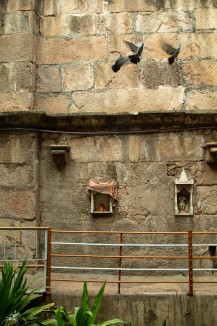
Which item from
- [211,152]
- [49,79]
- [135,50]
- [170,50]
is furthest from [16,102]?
[211,152]

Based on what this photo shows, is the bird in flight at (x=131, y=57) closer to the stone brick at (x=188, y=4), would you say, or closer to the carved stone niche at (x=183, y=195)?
the stone brick at (x=188, y=4)

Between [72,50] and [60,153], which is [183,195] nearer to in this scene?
[60,153]

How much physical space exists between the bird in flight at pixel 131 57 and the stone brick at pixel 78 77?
480 mm

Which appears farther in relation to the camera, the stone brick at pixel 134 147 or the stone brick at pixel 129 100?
the stone brick at pixel 129 100

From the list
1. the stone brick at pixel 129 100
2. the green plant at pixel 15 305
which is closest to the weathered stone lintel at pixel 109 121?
the stone brick at pixel 129 100

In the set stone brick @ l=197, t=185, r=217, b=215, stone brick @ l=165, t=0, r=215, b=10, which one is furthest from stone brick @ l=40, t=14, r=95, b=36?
stone brick @ l=197, t=185, r=217, b=215

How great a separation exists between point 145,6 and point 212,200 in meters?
3.73

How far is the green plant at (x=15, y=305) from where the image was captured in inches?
181

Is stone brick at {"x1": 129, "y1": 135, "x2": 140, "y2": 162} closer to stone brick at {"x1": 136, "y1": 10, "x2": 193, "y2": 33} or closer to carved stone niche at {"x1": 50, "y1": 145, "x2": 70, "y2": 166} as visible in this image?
carved stone niche at {"x1": 50, "y1": 145, "x2": 70, "y2": 166}

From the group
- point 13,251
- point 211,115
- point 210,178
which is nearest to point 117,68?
point 211,115

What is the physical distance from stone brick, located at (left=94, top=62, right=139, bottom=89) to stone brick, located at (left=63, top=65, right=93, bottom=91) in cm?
13

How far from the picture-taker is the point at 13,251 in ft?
22.1

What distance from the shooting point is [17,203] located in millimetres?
6863

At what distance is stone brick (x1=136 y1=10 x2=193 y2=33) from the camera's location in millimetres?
7461
